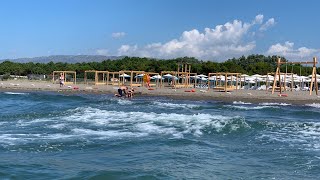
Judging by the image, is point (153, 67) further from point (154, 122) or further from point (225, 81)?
point (154, 122)

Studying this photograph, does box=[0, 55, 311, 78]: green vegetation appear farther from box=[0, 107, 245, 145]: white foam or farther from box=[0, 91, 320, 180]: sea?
box=[0, 91, 320, 180]: sea

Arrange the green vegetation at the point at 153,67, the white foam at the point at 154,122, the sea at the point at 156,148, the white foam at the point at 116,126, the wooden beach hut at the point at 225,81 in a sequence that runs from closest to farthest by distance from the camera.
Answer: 1. the sea at the point at 156,148
2. the white foam at the point at 116,126
3. the white foam at the point at 154,122
4. the wooden beach hut at the point at 225,81
5. the green vegetation at the point at 153,67

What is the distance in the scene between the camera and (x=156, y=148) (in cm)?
1379

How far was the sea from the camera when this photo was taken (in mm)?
10508

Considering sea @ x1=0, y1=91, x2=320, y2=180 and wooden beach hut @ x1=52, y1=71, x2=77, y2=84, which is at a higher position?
wooden beach hut @ x1=52, y1=71, x2=77, y2=84

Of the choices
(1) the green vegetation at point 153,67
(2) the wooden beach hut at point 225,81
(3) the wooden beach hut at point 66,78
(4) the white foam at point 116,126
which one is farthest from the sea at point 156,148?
(1) the green vegetation at point 153,67

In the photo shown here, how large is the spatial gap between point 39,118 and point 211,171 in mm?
13789

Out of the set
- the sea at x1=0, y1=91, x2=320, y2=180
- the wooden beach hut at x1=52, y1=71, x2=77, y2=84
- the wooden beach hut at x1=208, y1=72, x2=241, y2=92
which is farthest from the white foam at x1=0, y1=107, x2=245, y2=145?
the wooden beach hut at x1=52, y1=71, x2=77, y2=84

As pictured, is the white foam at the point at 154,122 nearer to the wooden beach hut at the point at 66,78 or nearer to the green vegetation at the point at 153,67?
the wooden beach hut at the point at 66,78

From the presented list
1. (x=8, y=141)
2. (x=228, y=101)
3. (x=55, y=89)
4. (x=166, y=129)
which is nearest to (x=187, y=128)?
(x=166, y=129)

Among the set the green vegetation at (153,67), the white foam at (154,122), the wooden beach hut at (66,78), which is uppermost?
the green vegetation at (153,67)

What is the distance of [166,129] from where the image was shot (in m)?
18.4

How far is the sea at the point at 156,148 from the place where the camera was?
10508mm

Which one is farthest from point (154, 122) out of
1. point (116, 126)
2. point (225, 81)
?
point (225, 81)
